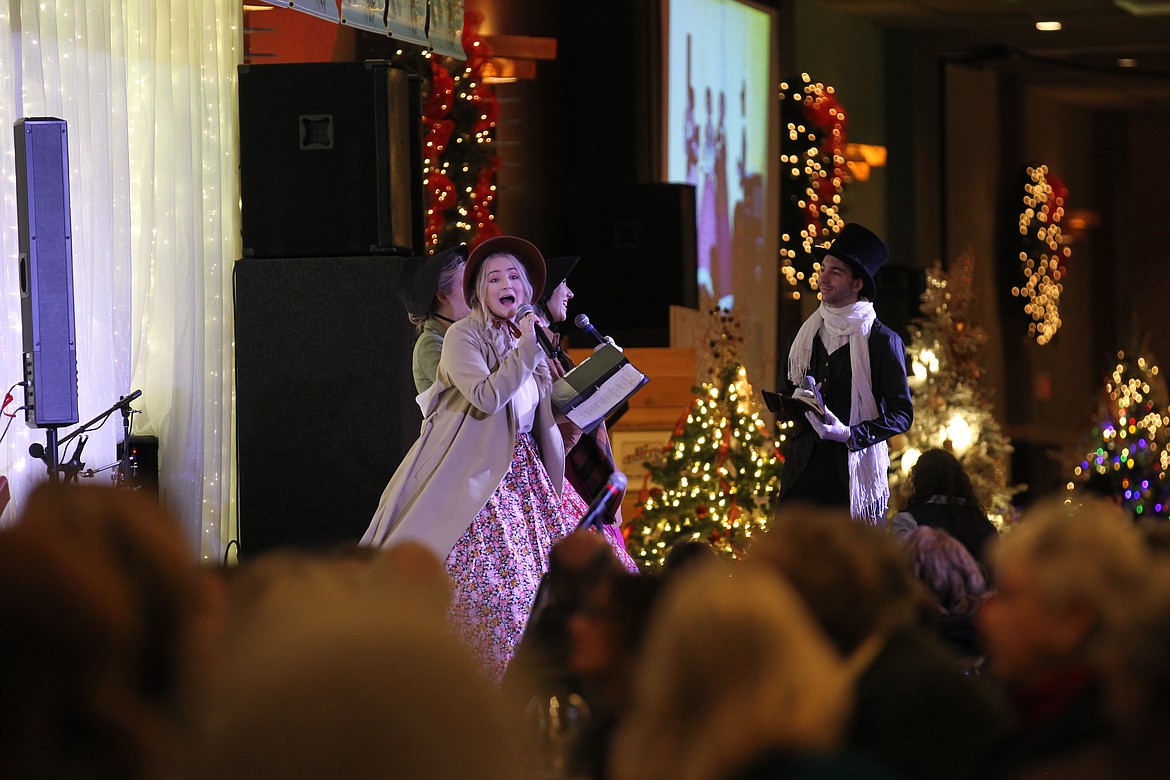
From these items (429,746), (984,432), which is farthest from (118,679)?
(984,432)

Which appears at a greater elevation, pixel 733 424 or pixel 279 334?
pixel 279 334

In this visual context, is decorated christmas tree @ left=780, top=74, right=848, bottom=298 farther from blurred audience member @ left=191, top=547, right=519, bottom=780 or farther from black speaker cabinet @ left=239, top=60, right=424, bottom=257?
blurred audience member @ left=191, top=547, right=519, bottom=780

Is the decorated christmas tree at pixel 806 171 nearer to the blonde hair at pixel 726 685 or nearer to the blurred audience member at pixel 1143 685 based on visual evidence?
the blurred audience member at pixel 1143 685

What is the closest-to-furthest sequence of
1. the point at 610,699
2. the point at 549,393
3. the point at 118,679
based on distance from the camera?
the point at 118,679 < the point at 610,699 < the point at 549,393

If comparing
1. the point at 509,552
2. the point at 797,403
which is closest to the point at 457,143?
the point at 797,403

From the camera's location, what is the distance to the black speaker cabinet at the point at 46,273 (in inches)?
192

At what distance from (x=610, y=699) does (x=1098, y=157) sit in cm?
1588

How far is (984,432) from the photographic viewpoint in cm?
992

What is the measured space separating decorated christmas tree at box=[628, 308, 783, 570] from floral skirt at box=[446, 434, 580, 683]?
2162 millimetres

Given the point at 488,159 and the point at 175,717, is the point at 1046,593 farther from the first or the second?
the point at 488,159

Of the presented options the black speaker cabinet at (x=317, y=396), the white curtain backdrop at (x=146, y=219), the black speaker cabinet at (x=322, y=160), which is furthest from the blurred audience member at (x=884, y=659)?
the white curtain backdrop at (x=146, y=219)

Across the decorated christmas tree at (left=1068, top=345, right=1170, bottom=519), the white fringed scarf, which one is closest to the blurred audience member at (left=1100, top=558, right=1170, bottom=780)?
the white fringed scarf

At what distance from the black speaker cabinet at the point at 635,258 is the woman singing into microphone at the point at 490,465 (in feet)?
13.2

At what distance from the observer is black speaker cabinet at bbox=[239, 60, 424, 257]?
17.7ft
